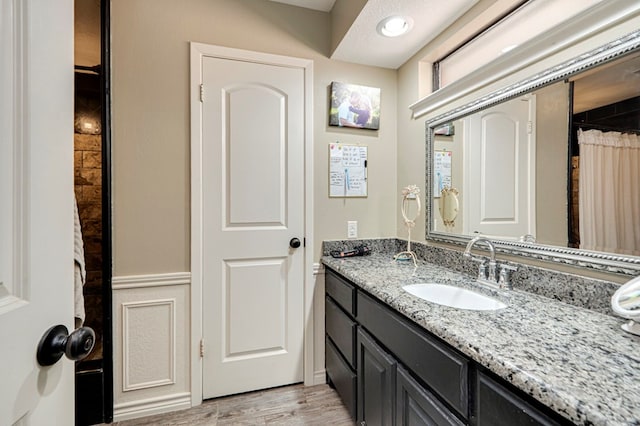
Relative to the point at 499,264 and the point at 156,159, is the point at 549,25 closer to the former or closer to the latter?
the point at 499,264

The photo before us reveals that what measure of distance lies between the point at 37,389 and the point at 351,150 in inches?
74.2

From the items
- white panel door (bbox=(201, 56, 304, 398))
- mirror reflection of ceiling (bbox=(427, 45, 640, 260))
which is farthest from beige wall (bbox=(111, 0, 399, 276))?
mirror reflection of ceiling (bbox=(427, 45, 640, 260))

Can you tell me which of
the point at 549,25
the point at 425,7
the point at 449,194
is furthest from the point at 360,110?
the point at 549,25

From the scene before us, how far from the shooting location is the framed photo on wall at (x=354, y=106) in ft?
6.68

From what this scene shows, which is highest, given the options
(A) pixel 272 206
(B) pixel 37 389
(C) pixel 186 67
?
(C) pixel 186 67

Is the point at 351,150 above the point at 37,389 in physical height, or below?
above

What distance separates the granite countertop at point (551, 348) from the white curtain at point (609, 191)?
26cm

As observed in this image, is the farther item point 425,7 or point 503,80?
point 425,7

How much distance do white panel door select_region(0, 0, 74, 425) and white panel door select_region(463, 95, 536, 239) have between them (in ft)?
5.27

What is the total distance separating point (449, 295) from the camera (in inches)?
54.6

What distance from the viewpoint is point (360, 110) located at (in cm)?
210

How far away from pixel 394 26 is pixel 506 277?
4.74ft

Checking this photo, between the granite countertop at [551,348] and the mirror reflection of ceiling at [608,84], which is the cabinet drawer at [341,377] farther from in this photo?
the mirror reflection of ceiling at [608,84]

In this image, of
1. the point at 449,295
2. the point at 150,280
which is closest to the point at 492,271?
the point at 449,295
